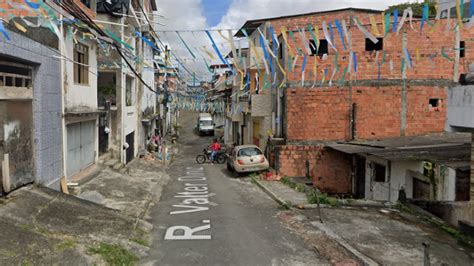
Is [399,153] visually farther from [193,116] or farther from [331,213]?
[193,116]

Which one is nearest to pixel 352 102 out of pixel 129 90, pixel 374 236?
pixel 374 236

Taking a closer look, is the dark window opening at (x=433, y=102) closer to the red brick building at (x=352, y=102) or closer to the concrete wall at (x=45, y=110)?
the red brick building at (x=352, y=102)

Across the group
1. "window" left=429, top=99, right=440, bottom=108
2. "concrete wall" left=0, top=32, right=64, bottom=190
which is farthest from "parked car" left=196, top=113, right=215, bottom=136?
"concrete wall" left=0, top=32, right=64, bottom=190

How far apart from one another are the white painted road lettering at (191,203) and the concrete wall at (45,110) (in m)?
3.49

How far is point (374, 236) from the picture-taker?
873 centimetres

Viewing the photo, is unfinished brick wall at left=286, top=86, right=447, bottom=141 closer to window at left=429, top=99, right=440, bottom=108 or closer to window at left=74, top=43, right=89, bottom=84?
window at left=429, top=99, right=440, bottom=108

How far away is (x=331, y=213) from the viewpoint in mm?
10867

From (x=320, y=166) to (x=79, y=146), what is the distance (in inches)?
448

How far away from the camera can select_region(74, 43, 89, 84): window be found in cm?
1304

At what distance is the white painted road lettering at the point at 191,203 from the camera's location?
29.2 feet

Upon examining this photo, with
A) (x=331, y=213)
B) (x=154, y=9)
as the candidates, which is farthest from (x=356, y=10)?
(x=154, y=9)

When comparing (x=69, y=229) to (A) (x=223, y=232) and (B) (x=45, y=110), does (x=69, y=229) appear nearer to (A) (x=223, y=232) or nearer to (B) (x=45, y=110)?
(A) (x=223, y=232)

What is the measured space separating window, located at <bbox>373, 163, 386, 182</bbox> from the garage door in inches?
453

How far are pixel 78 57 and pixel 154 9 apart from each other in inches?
917
